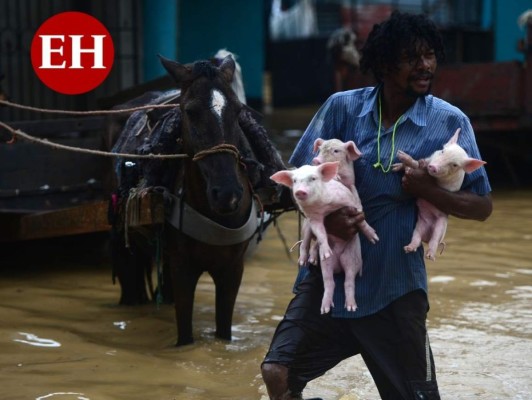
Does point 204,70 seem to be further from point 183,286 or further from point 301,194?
point 301,194

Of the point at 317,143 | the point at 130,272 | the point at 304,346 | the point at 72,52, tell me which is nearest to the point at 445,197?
the point at 317,143

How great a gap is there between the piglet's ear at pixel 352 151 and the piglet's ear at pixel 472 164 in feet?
1.20

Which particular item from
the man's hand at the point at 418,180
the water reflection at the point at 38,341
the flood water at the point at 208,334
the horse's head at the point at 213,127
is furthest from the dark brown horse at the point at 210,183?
the man's hand at the point at 418,180

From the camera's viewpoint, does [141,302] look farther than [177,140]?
Yes

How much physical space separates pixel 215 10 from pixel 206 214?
12.5 metres

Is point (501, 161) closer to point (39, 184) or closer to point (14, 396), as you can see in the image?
point (39, 184)

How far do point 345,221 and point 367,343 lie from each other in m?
0.45

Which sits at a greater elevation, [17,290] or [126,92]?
[126,92]

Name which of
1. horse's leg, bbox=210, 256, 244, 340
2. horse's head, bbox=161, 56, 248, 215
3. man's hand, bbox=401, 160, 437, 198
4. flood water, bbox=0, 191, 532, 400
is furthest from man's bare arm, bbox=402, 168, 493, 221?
horse's leg, bbox=210, 256, 244, 340

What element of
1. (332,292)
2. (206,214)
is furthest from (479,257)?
(332,292)

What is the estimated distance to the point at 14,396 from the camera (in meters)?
4.73

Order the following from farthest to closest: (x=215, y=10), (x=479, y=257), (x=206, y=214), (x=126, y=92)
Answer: (x=215, y=10), (x=479, y=257), (x=126, y=92), (x=206, y=214)

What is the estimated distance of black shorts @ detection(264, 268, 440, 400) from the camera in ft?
11.3

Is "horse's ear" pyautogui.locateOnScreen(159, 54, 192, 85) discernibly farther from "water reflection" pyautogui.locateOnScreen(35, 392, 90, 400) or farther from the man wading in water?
the man wading in water
